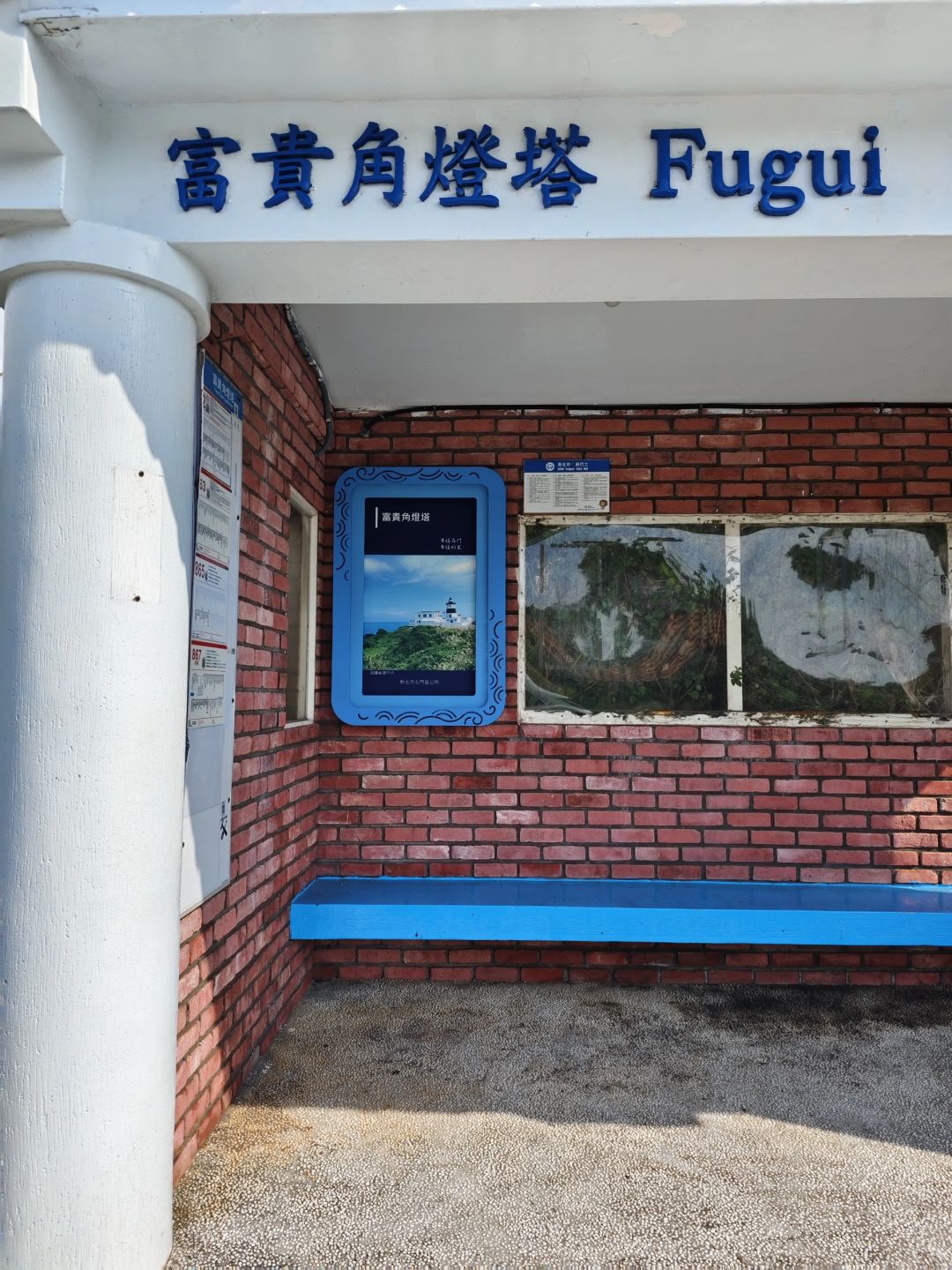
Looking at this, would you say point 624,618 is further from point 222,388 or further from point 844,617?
point 222,388

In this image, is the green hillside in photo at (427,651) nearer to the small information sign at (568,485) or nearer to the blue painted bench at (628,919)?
the small information sign at (568,485)

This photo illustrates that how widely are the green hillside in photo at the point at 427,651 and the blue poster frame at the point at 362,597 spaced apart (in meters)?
0.05

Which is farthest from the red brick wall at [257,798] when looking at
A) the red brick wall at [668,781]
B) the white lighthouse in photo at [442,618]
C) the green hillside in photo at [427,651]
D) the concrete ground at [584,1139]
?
the white lighthouse in photo at [442,618]

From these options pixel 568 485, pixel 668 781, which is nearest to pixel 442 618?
pixel 568 485

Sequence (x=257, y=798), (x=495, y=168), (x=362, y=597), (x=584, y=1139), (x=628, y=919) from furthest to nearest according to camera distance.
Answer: (x=362, y=597)
(x=628, y=919)
(x=257, y=798)
(x=584, y=1139)
(x=495, y=168)

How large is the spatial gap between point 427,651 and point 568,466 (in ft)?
3.83

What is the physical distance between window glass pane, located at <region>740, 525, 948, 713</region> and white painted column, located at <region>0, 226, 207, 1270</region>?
10.1 ft

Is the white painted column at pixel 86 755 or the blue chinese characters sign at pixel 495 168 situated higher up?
the blue chinese characters sign at pixel 495 168

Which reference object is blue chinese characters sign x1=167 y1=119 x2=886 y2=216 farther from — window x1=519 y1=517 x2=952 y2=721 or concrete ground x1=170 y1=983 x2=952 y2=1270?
concrete ground x1=170 y1=983 x2=952 y2=1270

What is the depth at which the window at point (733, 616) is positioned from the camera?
4.25 m

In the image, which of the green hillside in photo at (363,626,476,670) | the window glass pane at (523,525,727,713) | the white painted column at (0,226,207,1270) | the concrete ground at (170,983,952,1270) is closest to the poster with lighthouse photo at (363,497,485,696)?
the green hillside in photo at (363,626,476,670)

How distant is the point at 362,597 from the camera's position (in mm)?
4273

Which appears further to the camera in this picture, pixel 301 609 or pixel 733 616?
pixel 733 616

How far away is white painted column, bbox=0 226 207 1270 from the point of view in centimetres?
187
